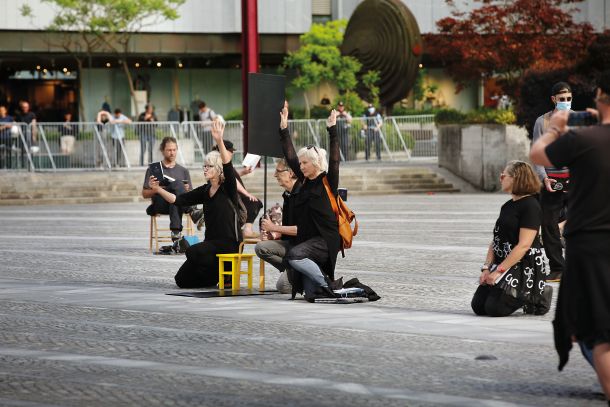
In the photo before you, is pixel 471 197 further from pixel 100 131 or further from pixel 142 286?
pixel 142 286

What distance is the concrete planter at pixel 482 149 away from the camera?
32594 mm

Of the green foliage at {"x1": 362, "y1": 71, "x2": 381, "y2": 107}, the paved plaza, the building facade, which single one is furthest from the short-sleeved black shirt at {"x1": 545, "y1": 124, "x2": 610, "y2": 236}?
the building facade

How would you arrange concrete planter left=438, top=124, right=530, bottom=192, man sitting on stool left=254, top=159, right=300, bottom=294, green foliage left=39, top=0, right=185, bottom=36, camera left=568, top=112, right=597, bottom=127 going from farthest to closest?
green foliage left=39, top=0, right=185, bottom=36 → concrete planter left=438, top=124, right=530, bottom=192 → camera left=568, top=112, right=597, bottom=127 → man sitting on stool left=254, top=159, right=300, bottom=294

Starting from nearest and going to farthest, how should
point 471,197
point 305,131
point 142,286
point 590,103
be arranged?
point 142,286, point 471,197, point 590,103, point 305,131

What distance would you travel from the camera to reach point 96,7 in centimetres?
5166

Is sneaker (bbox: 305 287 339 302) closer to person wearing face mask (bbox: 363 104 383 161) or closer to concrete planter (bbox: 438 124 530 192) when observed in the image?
concrete planter (bbox: 438 124 530 192)

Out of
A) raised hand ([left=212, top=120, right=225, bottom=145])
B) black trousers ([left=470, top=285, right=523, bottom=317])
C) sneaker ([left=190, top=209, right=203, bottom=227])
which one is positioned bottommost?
black trousers ([left=470, top=285, right=523, bottom=317])

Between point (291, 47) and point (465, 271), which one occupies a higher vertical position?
point (291, 47)

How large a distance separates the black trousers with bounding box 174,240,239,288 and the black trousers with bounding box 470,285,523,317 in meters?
3.33

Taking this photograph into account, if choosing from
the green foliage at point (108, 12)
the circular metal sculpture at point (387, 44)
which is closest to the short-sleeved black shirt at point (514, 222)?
the circular metal sculpture at point (387, 44)

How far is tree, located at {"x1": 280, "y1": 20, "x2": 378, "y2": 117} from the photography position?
47562 mm

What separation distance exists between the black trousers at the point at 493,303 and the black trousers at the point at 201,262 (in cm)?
333

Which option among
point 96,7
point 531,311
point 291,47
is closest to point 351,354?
point 531,311

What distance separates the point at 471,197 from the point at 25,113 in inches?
531
